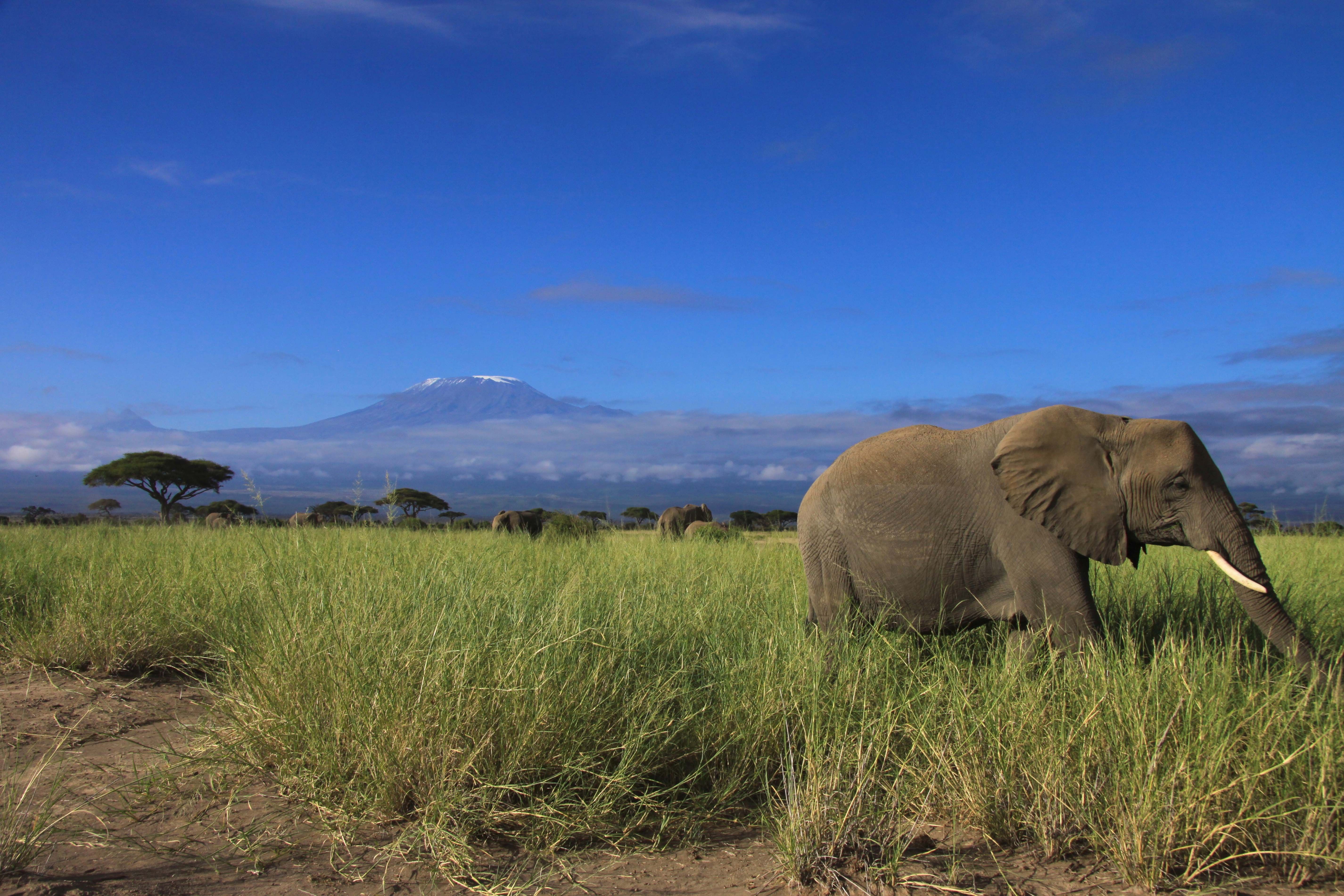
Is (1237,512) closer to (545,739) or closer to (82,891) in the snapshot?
(545,739)

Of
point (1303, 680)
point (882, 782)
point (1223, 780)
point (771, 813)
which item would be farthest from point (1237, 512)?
point (771, 813)

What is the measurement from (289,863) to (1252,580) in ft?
15.0

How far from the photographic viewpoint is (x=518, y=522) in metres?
15.4

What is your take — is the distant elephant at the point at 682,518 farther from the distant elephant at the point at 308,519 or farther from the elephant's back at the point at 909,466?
the elephant's back at the point at 909,466

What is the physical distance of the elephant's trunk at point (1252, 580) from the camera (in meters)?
4.42

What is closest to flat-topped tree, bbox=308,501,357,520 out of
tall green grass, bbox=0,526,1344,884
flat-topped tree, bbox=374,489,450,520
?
flat-topped tree, bbox=374,489,450,520

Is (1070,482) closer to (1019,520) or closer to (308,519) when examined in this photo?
(1019,520)

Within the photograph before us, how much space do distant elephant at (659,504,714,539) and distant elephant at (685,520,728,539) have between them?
295 millimetres

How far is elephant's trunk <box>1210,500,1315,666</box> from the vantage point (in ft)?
14.5

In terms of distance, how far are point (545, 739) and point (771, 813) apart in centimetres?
95

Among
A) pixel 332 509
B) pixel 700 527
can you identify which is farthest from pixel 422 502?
pixel 700 527

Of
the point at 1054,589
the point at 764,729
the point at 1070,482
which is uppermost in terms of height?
the point at 1070,482

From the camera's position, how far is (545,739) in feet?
11.6

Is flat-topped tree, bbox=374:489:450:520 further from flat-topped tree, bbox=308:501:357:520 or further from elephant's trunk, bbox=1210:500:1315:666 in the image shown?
elephant's trunk, bbox=1210:500:1315:666
